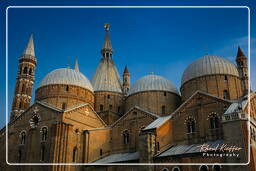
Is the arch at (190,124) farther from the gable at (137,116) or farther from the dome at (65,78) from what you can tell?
the dome at (65,78)

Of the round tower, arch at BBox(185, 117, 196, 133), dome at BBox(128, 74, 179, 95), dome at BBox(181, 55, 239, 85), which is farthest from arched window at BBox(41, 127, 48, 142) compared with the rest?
dome at BBox(181, 55, 239, 85)

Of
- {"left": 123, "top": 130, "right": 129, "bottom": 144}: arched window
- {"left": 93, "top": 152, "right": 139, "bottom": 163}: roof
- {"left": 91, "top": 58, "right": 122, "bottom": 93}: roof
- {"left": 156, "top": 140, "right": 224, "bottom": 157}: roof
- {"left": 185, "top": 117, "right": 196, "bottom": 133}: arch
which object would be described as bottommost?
{"left": 93, "top": 152, "right": 139, "bottom": 163}: roof

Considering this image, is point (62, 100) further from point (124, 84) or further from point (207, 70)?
point (207, 70)

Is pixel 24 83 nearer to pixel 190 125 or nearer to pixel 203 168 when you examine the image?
pixel 190 125

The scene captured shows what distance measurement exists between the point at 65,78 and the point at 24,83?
9834mm

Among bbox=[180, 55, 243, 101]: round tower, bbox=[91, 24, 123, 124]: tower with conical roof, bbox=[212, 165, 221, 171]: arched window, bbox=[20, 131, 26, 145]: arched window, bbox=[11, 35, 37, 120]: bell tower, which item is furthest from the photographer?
bbox=[11, 35, 37, 120]: bell tower

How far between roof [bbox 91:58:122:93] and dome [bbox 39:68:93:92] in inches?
167

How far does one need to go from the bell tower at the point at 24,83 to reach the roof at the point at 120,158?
1713 centimetres

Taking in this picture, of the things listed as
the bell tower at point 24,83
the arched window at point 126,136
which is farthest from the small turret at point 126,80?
the bell tower at point 24,83

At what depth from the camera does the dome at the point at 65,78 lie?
3772 cm

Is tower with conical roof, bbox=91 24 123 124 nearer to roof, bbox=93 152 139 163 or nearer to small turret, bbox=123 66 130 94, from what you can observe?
small turret, bbox=123 66 130 94

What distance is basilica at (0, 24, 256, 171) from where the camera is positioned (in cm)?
2333

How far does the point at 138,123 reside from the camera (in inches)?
1310

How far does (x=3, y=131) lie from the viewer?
3669cm
